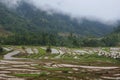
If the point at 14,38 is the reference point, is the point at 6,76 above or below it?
below

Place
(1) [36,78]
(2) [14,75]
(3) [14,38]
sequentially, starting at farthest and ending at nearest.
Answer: (3) [14,38], (2) [14,75], (1) [36,78]

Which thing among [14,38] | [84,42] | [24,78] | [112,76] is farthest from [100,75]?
[84,42]

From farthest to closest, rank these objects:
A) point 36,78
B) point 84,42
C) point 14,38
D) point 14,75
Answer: point 84,42 → point 14,38 → point 14,75 → point 36,78

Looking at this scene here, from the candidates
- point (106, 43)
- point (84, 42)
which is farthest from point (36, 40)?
point (106, 43)

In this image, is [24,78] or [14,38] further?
[14,38]

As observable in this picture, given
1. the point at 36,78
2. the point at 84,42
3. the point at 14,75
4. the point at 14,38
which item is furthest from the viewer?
the point at 84,42

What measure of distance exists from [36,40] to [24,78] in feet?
320

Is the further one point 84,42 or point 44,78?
point 84,42

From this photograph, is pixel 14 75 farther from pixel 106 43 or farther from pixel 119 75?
pixel 106 43

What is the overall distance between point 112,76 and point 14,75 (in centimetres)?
1480

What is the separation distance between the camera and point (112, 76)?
4769 cm

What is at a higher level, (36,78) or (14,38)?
(14,38)

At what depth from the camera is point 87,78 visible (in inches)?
1743

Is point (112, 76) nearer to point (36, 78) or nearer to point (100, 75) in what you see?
point (100, 75)
